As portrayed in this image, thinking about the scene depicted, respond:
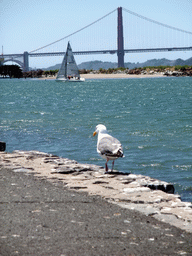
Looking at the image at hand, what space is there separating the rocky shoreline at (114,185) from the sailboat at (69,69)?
69.4 meters

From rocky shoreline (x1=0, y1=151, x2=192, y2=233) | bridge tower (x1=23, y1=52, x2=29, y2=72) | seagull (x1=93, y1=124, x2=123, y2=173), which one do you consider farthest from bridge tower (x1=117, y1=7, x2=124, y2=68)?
seagull (x1=93, y1=124, x2=123, y2=173)

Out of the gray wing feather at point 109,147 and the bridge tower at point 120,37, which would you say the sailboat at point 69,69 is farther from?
the gray wing feather at point 109,147

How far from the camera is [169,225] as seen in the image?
13.4 ft

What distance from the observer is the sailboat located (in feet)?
250

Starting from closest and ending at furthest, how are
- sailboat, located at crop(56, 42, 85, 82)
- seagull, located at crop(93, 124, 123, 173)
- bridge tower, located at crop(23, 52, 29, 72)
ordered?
1. seagull, located at crop(93, 124, 123, 173)
2. sailboat, located at crop(56, 42, 85, 82)
3. bridge tower, located at crop(23, 52, 29, 72)

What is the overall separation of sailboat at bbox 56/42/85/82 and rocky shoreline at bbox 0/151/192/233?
69395mm

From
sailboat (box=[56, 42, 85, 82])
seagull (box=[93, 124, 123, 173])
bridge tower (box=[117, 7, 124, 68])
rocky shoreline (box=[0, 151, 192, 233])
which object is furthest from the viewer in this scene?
bridge tower (box=[117, 7, 124, 68])

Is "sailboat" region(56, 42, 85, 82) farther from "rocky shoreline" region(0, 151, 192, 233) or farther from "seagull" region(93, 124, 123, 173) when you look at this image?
"seagull" region(93, 124, 123, 173)

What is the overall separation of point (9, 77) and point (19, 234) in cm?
14972

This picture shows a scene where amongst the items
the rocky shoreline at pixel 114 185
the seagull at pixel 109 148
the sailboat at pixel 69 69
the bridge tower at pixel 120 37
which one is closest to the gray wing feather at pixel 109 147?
the seagull at pixel 109 148

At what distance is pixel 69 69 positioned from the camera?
262 feet

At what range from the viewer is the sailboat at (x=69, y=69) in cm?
7625

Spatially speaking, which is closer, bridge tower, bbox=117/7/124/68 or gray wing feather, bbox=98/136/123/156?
gray wing feather, bbox=98/136/123/156

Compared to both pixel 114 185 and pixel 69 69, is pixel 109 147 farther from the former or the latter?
pixel 69 69
